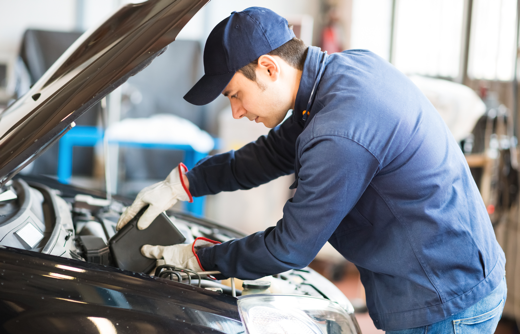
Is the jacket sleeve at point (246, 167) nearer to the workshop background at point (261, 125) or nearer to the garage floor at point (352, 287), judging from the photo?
the workshop background at point (261, 125)

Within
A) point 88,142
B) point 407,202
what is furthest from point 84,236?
point 88,142

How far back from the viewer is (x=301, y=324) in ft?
3.57

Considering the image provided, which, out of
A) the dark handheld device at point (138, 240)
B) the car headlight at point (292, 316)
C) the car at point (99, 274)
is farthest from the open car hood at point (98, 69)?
the car headlight at point (292, 316)

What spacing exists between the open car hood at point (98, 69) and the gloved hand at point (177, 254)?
1.42 feet

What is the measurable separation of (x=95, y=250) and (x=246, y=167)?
1.86 ft

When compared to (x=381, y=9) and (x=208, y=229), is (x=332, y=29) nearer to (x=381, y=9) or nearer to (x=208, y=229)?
(x=381, y=9)

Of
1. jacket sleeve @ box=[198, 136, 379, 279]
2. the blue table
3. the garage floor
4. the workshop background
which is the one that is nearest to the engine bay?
jacket sleeve @ box=[198, 136, 379, 279]

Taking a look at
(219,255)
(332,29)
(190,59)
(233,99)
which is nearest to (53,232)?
(219,255)

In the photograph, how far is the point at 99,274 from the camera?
3.35 feet

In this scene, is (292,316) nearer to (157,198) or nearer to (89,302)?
(89,302)

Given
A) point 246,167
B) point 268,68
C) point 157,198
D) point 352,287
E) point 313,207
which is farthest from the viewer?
point 352,287

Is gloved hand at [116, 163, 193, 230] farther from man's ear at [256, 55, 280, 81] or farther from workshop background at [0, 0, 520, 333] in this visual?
workshop background at [0, 0, 520, 333]

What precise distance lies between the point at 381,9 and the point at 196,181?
3712 mm

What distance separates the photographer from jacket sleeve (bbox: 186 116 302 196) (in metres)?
1.62
